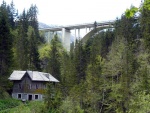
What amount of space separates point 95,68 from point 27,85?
13.6m

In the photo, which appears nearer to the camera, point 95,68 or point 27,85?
point 95,68

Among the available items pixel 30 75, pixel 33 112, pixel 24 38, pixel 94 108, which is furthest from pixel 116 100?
pixel 24 38

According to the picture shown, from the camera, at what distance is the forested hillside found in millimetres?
26728

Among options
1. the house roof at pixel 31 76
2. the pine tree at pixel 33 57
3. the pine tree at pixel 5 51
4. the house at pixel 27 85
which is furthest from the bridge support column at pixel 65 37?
the pine tree at pixel 5 51

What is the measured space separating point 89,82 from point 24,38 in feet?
96.2

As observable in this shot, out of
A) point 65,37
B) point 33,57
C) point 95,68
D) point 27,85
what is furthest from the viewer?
point 65,37

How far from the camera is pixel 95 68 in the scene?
34.7 metres

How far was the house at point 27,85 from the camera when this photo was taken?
140 feet

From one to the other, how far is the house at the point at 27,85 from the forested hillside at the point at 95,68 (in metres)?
1.25

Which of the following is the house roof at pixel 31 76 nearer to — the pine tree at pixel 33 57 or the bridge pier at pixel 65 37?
the pine tree at pixel 33 57

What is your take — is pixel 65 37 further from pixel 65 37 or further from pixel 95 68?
pixel 95 68

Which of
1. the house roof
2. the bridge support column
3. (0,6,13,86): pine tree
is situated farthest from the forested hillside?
the bridge support column

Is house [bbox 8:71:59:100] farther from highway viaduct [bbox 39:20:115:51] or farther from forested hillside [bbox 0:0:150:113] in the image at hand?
highway viaduct [bbox 39:20:115:51]

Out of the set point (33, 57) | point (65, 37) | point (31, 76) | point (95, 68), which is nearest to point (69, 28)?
point (65, 37)
